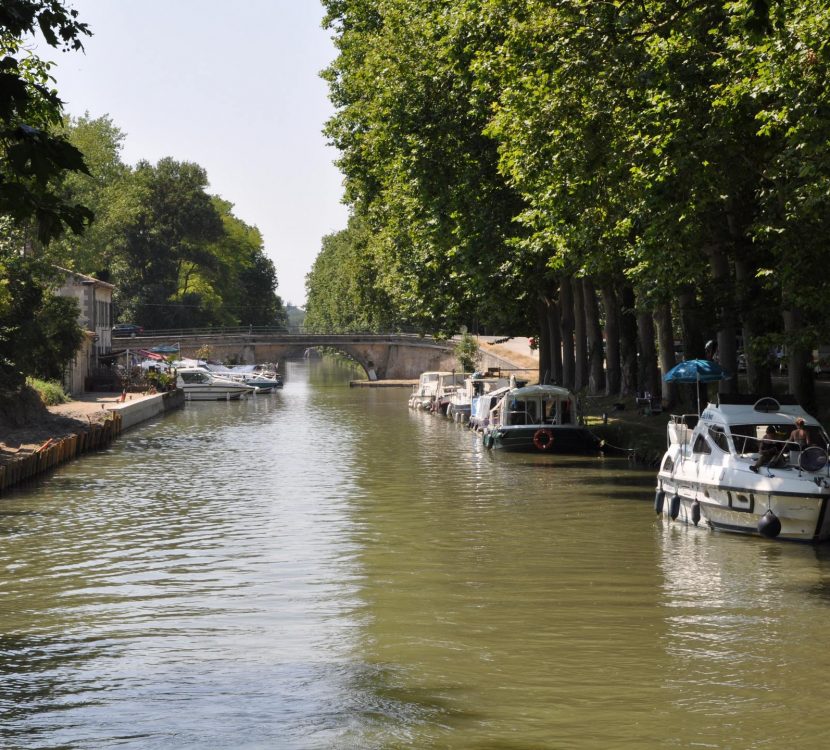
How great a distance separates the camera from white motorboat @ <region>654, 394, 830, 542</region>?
20.1 metres

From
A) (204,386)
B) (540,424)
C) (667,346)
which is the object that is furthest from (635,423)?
(204,386)

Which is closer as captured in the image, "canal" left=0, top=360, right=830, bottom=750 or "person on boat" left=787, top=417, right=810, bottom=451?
"canal" left=0, top=360, right=830, bottom=750

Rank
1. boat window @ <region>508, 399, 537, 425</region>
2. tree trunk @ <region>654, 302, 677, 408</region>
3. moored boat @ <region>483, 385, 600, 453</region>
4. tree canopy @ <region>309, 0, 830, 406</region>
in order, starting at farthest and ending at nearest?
boat window @ <region>508, 399, 537, 425</region>
tree trunk @ <region>654, 302, 677, 408</region>
moored boat @ <region>483, 385, 600, 453</region>
tree canopy @ <region>309, 0, 830, 406</region>

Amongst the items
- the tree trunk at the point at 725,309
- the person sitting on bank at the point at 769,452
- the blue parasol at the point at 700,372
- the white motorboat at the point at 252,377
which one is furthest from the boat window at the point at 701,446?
the white motorboat at the point at 252,377

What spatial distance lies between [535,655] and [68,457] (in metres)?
25.4

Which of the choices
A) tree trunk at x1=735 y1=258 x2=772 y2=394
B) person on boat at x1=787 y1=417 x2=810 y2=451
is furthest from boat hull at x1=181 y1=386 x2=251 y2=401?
person on boat at x1=787 y1=417 x2=810 y2=451

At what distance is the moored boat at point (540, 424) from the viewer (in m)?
37.7

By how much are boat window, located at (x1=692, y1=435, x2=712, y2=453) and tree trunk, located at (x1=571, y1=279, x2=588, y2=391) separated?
24.2 meters

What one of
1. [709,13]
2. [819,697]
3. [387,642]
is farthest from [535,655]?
[709,13]

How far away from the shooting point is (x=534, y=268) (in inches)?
1804

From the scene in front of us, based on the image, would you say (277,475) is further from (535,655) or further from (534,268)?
(535,655)

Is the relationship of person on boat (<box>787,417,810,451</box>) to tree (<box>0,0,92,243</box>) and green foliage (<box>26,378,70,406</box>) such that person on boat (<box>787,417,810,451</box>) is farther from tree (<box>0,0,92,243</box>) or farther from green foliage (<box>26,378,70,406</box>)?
green foliage (<box>26,378,70,406</box>)

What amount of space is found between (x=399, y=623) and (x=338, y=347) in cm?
9424

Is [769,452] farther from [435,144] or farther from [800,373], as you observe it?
[435,144]
